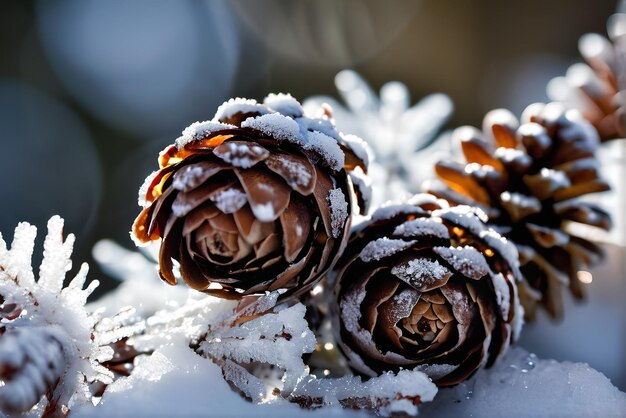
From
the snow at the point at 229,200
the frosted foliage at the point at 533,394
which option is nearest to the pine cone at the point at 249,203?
the snow at the point at 229,200

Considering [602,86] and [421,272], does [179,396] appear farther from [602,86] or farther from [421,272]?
[602,86]

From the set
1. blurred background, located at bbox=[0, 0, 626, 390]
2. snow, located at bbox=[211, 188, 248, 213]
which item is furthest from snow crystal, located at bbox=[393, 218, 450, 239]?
blurred background, located at bbox=[0, 0, 626, 390]

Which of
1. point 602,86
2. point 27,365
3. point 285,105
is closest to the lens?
point 27,365

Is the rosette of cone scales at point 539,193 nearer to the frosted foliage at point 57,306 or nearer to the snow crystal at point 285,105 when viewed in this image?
the snow crystal at point 285,105

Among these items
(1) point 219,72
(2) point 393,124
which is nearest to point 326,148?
(2) point 393,124

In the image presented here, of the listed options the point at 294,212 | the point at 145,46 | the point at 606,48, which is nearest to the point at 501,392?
the point at 294,212

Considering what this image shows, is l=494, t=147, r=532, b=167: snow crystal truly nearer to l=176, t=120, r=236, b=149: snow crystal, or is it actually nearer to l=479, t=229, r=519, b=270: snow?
l=479, t=229, r=519, b=270: snow
